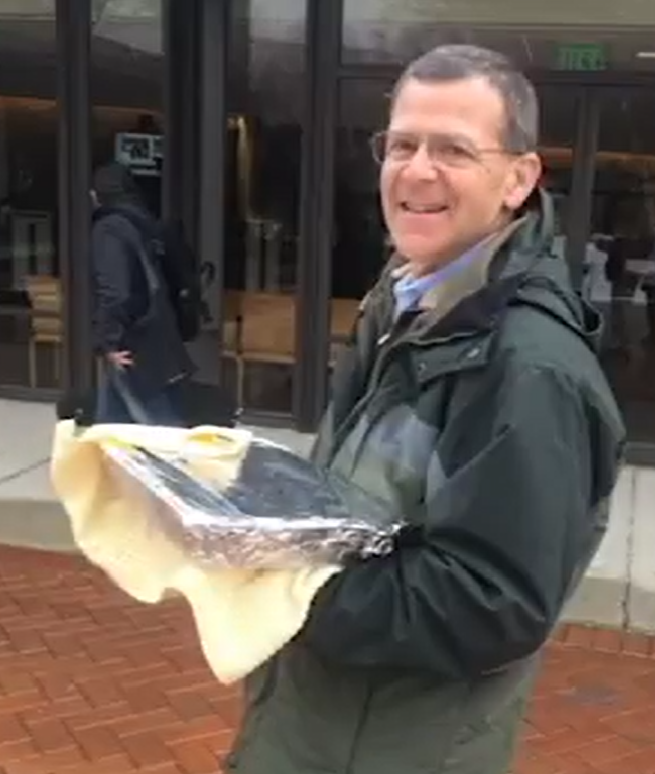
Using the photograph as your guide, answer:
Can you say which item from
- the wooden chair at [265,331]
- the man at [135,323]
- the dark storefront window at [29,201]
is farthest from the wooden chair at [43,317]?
the man at [135,323]

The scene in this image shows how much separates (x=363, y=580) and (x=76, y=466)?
0.40 m

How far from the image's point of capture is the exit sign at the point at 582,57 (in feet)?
23.5

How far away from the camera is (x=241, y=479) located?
1.54 meters

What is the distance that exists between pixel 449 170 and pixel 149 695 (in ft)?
9.94

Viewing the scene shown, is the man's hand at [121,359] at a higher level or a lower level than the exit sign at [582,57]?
lower

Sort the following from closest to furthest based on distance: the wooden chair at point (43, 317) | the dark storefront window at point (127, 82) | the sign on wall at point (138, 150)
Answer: the dark storefront window at point (127, 82) < the sign on wall at point (138, 150) < the wooden chair at point (43, 317)

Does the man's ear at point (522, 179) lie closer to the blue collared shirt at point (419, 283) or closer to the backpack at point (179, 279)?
the blue collared shirt at point (419, 283)

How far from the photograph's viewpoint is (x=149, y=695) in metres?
4.14

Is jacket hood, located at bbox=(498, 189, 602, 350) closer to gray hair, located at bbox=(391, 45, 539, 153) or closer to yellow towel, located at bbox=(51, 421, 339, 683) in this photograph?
gray hair, located at bbox=(391, 45, 539, 153)

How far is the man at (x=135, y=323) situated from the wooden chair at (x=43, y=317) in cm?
227

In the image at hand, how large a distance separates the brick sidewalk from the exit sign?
3.66 meters

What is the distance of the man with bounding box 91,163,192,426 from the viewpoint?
598 centimetres

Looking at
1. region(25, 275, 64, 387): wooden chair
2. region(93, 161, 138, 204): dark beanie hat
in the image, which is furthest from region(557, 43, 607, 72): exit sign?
region(25, 275, 64, 387): wooden chair

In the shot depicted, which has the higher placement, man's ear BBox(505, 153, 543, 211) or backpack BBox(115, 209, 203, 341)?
man's ear BBox(505, 153, 543, 211)
